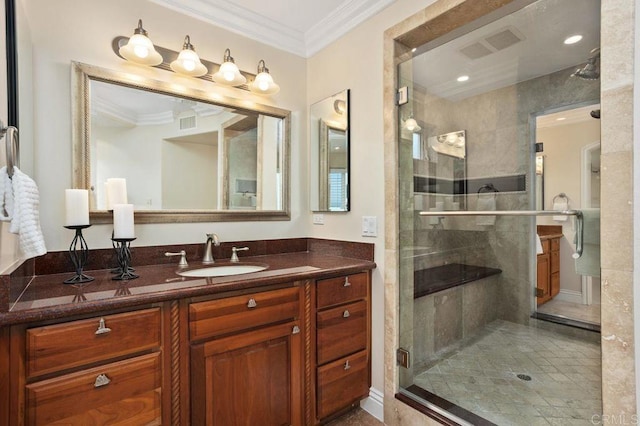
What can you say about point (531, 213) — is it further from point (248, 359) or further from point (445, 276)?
point (248, 359)

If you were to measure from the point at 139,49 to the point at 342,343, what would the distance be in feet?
6.21

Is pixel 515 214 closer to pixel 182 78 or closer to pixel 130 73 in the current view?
pixel 182 78

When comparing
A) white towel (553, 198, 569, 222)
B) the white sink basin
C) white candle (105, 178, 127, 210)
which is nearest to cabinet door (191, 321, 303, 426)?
the white sink basin

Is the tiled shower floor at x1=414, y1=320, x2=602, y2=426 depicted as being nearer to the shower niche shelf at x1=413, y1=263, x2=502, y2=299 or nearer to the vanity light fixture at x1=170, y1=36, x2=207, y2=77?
the shower niche shelf at x1=413, y1=263, x2=502, y2=299

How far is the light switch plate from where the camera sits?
1894mm

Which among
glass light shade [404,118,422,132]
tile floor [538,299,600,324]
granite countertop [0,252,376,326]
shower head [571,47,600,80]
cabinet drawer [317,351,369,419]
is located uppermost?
shower head [571,47,600,80]

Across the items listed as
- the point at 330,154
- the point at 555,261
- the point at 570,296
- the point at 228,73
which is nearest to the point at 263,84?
the point at 228,73

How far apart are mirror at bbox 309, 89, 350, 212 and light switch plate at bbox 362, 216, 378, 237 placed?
0.55ft

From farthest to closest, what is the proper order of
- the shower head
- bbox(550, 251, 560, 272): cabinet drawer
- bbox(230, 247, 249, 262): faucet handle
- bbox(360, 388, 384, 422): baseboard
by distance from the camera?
1. bbox(230, 247, 249, 262): faucet handle
2. bbox(360, 388, 384, 422): baseboard
3. bbox(550, 251, 560, 272): cabinet drawer
4. the shower head

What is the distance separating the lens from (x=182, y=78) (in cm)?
184

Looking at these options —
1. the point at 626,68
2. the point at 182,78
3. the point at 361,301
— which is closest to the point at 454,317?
the point at 361,301

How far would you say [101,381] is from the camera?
1064mm

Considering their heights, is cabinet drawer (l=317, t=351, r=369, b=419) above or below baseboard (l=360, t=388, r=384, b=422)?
above

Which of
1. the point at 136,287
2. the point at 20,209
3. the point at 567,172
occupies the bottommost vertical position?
the point at 136,287
